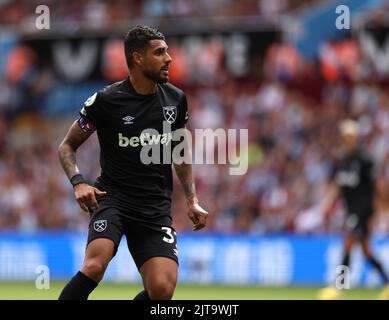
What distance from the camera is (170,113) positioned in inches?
339

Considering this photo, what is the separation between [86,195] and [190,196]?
1.03 meters

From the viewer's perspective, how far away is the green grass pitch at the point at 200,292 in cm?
1454

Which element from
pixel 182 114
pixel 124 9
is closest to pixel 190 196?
pixel 182 114

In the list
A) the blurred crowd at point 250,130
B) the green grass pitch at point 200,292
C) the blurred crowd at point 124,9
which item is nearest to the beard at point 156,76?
the green grass pitch at point 200,292

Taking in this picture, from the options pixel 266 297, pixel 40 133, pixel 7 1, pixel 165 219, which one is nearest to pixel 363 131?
pixel 266 297

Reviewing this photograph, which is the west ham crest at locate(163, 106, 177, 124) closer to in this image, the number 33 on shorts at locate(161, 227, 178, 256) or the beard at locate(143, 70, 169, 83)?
the beard at locate(143, 70, 169, 83)

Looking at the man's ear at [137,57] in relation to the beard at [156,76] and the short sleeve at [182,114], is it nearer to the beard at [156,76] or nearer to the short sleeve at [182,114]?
the beard at [156,76]

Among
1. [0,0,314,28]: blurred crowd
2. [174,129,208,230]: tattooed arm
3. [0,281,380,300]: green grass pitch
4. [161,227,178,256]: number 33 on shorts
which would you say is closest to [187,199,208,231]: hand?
[174,129,208,230]: tattooed arm

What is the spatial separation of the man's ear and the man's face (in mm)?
30

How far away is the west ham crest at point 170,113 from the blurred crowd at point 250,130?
10344mm

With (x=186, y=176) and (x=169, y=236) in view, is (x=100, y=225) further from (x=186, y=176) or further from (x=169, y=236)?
(x=186, y=176)

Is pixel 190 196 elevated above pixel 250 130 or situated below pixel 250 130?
below
